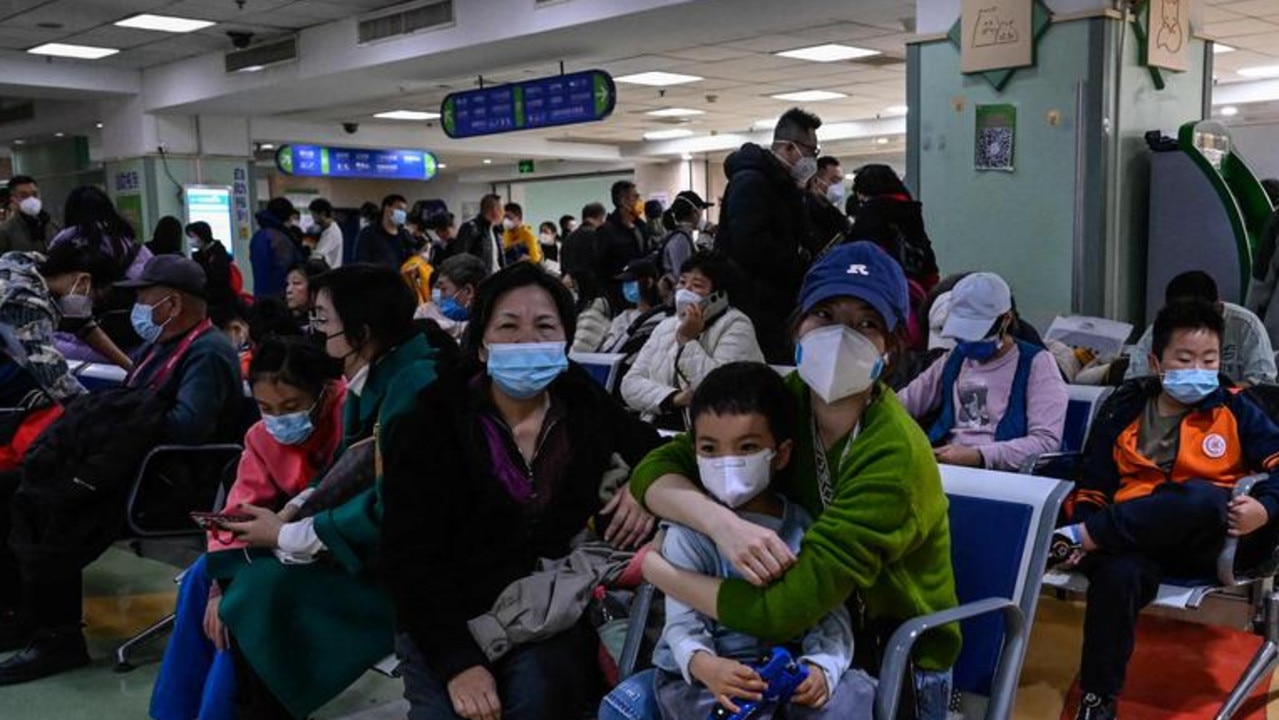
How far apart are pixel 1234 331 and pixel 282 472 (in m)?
3.02

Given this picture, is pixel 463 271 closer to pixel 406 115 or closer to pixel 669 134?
pixel 406 115

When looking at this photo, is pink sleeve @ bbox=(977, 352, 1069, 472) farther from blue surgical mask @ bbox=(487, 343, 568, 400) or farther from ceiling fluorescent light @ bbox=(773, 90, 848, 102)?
ceiling fluorescent light @ bbox=(773, 90, 848, 102)

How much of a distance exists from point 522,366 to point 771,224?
2317mm

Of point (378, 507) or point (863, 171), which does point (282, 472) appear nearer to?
point (378, 507)

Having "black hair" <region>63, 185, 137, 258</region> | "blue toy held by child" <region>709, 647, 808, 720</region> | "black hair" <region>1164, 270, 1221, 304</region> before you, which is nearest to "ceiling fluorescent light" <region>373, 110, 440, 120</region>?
"black hair" <region>63, 185, 137, 258</region>

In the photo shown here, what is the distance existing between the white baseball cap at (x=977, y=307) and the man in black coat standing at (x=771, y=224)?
3.48 ft

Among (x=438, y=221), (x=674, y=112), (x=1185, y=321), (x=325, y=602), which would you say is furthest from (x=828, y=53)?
(x=325, y=602)

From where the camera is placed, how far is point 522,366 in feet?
7.27

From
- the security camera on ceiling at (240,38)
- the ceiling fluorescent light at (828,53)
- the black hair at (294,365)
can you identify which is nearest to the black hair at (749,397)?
the black hair at (294,365)

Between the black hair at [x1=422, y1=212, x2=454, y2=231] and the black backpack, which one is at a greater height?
the black hair at [x1=422, y1=212, x2=454, y2=231]

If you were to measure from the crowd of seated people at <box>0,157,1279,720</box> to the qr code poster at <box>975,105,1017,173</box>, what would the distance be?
1.74 m

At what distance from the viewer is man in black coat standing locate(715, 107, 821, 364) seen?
4312 millimetres

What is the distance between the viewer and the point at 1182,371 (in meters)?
2.84

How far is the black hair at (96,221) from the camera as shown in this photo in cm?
577
